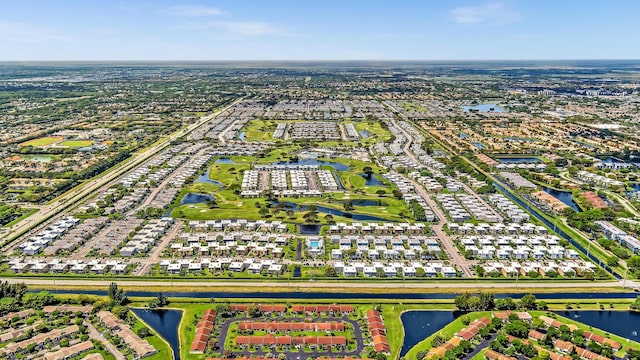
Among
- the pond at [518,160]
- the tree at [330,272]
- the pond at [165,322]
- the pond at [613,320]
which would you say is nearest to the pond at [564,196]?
the pond at [518,160]

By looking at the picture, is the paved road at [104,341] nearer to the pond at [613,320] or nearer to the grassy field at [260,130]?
the pond at [613,320]

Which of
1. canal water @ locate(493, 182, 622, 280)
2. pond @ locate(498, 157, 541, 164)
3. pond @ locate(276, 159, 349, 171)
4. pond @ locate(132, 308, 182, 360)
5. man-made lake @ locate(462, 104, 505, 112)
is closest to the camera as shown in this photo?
pond @ locate(132, 308, 182, 360)

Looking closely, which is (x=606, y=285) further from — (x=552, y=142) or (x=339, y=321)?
(x=552, y=142)

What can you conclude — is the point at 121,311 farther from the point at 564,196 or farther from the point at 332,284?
the point at 564,196

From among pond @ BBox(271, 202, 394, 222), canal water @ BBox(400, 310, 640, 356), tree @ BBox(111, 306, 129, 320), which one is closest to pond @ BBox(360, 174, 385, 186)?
pond @ BBox(271, 202, 394, 222)

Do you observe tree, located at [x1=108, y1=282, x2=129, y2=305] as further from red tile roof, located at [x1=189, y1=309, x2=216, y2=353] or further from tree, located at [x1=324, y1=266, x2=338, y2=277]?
tree, located at [x1=324, y1=266, x2=338, y2=277]

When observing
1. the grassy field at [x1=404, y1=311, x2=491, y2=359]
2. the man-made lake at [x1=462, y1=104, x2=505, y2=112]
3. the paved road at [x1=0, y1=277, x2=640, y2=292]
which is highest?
the man-made lake at [x1=462, y1=104, x2=505, y2=112]

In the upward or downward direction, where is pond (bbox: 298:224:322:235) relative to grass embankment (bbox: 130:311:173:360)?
upward
